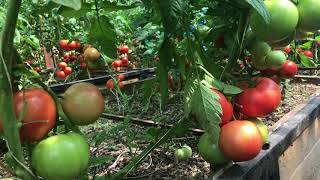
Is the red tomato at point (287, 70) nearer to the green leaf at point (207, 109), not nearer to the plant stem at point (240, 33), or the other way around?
the plant stem at point (240, 33)

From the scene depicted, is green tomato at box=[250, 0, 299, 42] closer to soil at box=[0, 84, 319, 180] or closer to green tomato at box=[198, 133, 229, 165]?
green tomato at box=[198, 133, 229, 165]

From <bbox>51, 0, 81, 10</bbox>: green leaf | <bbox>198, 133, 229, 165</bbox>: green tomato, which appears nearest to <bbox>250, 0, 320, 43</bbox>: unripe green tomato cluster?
<bbox>198, 133, 229, 165</bbox>: green tomato

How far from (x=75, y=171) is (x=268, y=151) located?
0.76 m

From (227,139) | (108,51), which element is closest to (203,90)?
(227,139)

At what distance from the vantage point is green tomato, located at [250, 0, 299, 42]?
0.77 metres

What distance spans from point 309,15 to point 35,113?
0.53m

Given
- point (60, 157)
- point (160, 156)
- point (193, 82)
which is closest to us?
point (60, 157)

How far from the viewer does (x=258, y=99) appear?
2.99 ft

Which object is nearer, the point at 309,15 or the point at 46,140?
the point at 46,140

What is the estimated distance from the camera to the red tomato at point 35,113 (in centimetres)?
62

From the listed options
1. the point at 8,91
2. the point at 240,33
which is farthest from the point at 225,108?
the point at 8,91

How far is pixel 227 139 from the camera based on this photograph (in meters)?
0.85

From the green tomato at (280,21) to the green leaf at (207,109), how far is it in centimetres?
16

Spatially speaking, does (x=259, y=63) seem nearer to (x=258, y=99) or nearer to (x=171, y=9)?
(x=258, y=99)
